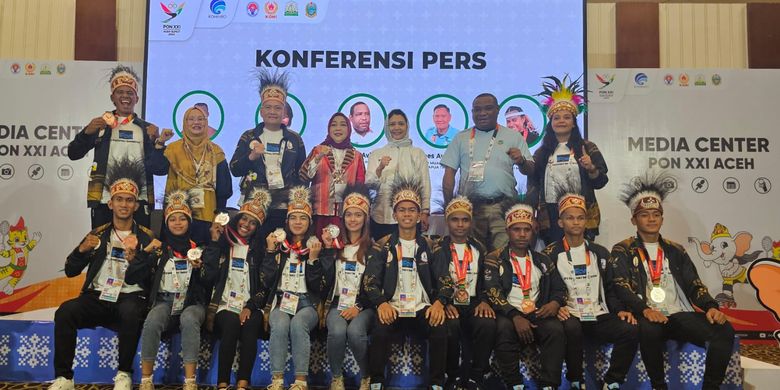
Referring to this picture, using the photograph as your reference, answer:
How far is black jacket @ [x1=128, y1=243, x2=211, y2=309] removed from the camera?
4.22 meters

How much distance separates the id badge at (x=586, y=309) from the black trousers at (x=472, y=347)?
622 mm

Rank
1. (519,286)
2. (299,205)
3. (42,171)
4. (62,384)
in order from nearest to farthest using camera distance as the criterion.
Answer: (62,384), (519,286), (299,205), (42,171)

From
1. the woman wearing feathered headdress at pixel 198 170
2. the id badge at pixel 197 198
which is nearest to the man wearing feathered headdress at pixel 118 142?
the woman wearing feathered headdress at pixel 198 170

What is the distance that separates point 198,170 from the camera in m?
5.32

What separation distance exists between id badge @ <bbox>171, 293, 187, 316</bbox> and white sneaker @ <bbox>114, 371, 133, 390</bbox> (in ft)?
1.51

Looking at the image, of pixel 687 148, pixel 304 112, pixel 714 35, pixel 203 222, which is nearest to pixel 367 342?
pixel 203 222

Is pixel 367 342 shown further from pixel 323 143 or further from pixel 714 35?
pixel 714 35

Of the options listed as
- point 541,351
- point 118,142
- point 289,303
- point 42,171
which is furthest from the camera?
point 42,171

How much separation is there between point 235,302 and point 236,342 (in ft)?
0.92

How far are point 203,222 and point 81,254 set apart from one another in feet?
3.68

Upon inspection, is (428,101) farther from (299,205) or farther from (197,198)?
(197,198)

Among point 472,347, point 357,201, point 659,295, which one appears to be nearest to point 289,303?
point 357,201

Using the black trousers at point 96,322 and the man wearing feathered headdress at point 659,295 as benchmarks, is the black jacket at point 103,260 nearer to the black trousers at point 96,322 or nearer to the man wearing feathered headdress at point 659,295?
the black trousers at point 96,322

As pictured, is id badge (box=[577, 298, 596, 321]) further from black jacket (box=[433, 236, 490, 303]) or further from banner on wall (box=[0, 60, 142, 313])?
banner on wall (box=[0, 60, 142, 313])
